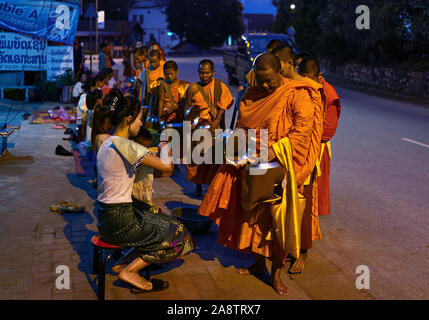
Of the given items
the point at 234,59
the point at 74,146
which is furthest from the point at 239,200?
the point at 234,59

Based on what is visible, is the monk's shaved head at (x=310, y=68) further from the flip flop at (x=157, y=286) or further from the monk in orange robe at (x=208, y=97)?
the flip flop at (x=157, y=286)

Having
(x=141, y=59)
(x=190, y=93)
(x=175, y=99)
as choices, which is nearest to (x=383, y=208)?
(x=190, y=93)

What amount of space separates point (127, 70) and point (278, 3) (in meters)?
30.7

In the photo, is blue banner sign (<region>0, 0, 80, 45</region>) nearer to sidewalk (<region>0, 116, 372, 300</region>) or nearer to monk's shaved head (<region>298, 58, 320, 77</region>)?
sidewalk (<region>0, 116, 372, 300</region>)

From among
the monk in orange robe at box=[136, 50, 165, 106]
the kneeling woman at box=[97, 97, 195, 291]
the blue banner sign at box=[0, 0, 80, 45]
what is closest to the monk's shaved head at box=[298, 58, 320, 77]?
the kneeling woman at box=[97, 97, 195, 291]

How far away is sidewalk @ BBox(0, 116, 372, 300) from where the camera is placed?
4.59 m

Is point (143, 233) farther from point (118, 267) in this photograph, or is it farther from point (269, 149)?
point (269, 149)

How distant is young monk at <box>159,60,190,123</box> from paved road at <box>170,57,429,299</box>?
2.61 meters

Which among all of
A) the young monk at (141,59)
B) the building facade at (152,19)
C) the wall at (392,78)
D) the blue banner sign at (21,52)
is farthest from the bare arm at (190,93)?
the building facade at (152,19)

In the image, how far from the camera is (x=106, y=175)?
4285 millimetres

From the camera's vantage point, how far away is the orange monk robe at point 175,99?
8156mm

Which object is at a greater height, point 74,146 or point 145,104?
point 145,104

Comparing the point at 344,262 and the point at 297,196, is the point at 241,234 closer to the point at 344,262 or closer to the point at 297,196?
the point at 297,196

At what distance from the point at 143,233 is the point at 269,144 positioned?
1272 mm
